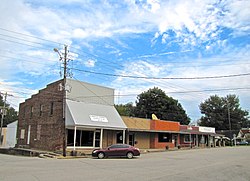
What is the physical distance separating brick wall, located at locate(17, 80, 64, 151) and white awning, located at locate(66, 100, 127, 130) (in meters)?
1.57

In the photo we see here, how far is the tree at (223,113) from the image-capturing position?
8900 cm

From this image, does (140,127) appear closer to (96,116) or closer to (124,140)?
(124,140)

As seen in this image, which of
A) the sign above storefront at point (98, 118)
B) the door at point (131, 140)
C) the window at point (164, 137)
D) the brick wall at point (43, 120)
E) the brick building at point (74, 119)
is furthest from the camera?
the window at point (164, 137)

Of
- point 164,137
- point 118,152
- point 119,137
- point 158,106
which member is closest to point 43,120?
point 119,137

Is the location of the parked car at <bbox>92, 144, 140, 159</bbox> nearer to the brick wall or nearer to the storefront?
the storefront

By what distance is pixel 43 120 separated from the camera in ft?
111

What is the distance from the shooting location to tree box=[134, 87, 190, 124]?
68000 millimetres

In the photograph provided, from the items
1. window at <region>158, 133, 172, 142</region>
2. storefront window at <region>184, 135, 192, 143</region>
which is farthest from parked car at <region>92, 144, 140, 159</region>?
storefront window at <region>184, 135, 192, 143</region>

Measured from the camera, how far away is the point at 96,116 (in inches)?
1243

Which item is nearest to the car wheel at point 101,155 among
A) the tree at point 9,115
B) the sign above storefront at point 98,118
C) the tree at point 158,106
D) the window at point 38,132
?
the sign above storefront at point 98,118

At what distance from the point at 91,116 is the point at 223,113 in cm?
6859

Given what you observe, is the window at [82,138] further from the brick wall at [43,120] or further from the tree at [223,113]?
the tree at [223,113]

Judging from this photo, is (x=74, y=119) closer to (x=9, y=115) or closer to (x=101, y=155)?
(x=101, y=155)

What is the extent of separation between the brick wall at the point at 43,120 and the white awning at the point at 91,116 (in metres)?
1.57
